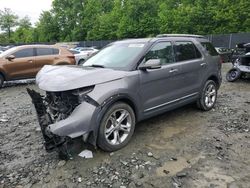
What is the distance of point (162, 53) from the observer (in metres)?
5.17

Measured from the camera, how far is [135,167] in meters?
3.86

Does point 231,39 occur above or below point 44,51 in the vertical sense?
below

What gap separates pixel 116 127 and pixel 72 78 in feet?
3.35

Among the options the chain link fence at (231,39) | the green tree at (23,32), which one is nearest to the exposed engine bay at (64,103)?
the chain link fence at (231,39)

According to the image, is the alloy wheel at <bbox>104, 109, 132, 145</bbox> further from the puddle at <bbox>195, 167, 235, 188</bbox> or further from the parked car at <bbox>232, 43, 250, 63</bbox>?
the parked car at <bbox>232, 43, 250, 63</bbox>

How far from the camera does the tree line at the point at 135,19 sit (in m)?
34.0

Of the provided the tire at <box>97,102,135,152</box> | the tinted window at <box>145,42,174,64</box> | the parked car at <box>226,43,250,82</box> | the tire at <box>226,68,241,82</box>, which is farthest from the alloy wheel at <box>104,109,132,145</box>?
the tire at <box>226,68,241,82</box>

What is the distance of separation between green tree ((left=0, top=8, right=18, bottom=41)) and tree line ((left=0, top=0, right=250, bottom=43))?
5.14m

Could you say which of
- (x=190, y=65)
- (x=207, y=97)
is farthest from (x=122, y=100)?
(x=207, y=97)

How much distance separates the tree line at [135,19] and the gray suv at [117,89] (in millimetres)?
30846

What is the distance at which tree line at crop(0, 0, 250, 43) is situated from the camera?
34.0 m

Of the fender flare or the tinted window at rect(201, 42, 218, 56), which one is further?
the tinted window at rect(201, 42, 218, 56)

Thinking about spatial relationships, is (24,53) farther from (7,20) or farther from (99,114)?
(7,20)

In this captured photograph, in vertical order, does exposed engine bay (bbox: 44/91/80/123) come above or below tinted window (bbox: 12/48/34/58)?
below
